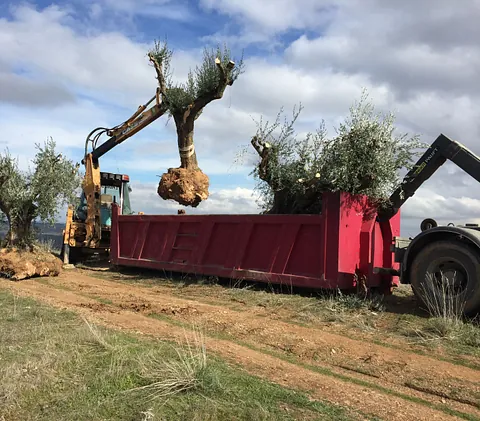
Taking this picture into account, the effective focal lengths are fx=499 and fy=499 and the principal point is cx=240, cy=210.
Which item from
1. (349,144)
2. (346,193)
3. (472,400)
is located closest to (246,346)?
(472,400)

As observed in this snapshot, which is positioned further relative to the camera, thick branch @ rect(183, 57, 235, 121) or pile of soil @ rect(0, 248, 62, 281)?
pile of soil @ rect(0, 248, 62, 281)

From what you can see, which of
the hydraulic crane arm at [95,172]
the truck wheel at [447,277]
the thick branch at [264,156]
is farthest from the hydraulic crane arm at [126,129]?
the truck wheel at [447,277]

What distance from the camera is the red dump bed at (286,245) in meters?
9.19

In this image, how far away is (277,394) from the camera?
429 centimetres

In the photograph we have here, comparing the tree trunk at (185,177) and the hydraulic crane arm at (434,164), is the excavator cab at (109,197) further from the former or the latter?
the hydraulic crane arm at (434,164)

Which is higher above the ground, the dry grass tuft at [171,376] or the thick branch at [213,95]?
the thick branch at [213,95]

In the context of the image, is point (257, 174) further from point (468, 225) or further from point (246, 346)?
point (246, 346)

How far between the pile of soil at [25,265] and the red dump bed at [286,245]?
248 centimetres

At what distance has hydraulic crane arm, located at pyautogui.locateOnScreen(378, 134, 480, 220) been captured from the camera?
8.35 metres

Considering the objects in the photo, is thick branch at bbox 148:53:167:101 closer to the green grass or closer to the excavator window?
the excavator window

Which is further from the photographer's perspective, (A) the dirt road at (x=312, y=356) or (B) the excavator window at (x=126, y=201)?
(B) the excavator window at (x=126, y=201)

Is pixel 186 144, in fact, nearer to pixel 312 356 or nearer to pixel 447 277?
pixel 447 277

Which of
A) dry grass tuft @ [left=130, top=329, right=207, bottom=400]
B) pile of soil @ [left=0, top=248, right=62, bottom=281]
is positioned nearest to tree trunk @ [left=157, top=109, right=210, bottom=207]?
pile of soil @ [left=0, top=248, right=62, bottom=281]

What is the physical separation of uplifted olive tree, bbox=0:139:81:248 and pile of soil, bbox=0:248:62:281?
4.61 feet
